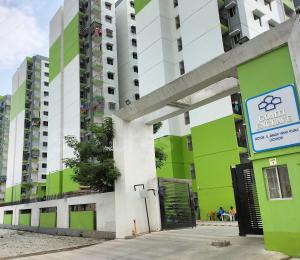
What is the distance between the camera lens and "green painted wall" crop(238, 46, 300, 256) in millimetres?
8758

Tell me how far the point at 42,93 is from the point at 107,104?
1053 inches

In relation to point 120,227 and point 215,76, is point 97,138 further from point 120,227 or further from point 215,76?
point 215,76

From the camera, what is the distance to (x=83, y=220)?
19.0 m

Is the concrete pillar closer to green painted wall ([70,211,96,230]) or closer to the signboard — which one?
green painted wall ([70,211,96,230])

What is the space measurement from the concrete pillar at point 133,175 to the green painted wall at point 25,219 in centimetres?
1656

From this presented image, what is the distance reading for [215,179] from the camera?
28.4m

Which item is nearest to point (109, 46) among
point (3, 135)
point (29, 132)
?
point (29, 132)

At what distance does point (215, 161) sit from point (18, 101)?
52849mm

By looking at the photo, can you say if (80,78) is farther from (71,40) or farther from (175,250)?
(175,250)

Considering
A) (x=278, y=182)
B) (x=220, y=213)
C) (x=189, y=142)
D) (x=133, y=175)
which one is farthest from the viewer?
(x=189, y=142)

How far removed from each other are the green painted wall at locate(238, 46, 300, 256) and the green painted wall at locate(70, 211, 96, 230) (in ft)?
36.1

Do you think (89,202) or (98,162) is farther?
(89,202)

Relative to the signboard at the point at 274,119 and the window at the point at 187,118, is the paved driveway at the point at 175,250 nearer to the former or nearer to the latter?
the signboard at the point at 274,119

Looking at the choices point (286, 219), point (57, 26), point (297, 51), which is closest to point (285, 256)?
point (286, 219)
